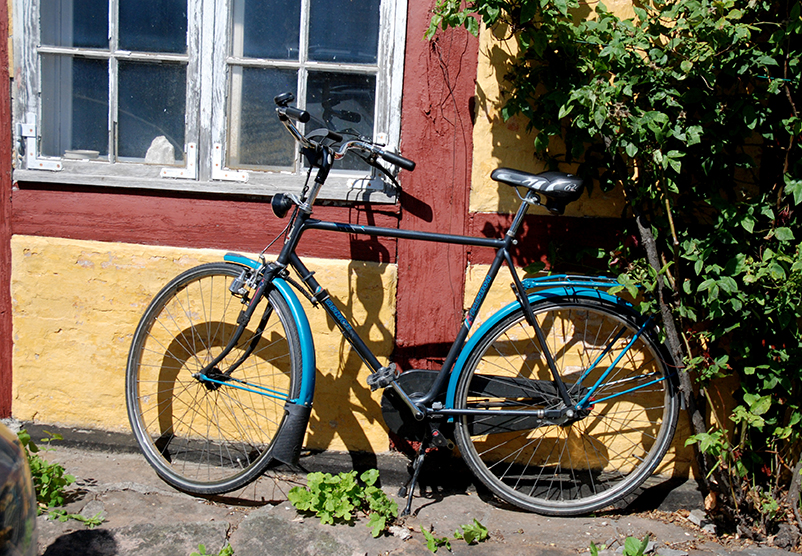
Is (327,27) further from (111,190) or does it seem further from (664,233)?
(664,233)

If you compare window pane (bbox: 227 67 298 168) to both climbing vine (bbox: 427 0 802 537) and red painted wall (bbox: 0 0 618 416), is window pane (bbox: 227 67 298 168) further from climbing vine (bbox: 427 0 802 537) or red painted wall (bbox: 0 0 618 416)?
climbing vine (bbox: 427 0 802 537)

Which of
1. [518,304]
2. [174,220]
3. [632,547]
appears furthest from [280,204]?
[632,547]

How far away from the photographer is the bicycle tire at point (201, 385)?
10.2ft

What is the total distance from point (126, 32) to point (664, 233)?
2.84 meters

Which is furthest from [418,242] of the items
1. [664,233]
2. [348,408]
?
[664,233]

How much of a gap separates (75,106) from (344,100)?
144cm

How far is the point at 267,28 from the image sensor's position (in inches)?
124

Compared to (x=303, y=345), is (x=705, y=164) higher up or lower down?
higher up

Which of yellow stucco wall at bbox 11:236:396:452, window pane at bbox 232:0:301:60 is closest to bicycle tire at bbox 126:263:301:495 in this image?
yellow stucco wall at bbox 11:236:396:452

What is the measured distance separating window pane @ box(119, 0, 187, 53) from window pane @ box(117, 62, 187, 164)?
0.10 meters

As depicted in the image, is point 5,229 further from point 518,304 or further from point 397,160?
point 518,304

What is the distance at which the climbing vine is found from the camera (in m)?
2.52

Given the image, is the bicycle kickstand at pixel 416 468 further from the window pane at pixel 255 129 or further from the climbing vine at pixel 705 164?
the window pane at pixel 255 129

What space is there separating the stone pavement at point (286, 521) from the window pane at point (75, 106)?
59.7 inches
